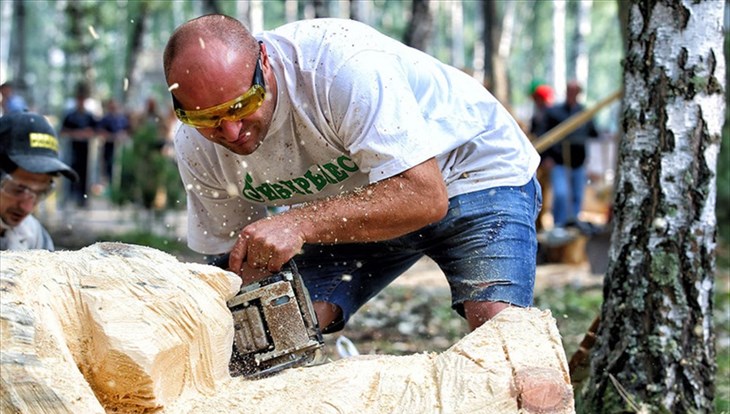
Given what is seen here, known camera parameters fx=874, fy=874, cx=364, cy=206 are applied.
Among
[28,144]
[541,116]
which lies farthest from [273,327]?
[541,116]

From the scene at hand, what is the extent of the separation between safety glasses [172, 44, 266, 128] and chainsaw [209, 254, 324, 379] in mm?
465

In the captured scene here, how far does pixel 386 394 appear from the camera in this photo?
212cm

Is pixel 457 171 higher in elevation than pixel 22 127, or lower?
lower

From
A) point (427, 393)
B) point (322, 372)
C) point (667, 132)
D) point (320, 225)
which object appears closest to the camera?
point (427, 393)

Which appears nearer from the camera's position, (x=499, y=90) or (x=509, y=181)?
(x=509, y=181)

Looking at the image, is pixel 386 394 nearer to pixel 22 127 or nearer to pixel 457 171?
pixel 457 171

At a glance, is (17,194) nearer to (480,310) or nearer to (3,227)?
(3,227)

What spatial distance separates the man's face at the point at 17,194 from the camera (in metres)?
3.61

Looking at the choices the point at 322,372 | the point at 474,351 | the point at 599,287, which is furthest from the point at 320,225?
the point at 599,287

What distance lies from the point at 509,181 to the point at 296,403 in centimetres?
123

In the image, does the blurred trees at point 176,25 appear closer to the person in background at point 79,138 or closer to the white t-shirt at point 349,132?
the person in background at point 79,138

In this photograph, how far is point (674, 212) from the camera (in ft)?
10.7

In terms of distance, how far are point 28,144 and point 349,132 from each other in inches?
67.7

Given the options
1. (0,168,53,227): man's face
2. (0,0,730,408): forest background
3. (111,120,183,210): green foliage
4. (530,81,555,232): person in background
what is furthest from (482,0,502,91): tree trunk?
(0,168,53,227): man's face
